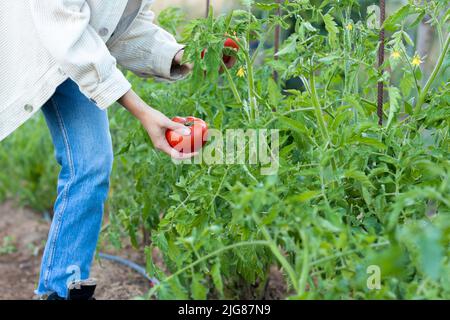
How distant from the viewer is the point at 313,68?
6.07 ft

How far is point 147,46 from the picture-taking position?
236cm

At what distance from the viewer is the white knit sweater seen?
1910 mm

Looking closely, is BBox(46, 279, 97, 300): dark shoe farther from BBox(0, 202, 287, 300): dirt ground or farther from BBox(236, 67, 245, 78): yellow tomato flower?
BBox(236, 67, 245, 78): yellow tomato flower

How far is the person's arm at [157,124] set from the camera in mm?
1935

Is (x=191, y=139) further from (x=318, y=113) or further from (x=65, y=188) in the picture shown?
(x=65, y=188)

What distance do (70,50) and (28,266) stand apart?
175cm

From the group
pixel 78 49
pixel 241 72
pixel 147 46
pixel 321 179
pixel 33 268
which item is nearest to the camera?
pixel 321 179

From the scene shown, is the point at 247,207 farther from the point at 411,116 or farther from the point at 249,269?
the point at 411,116

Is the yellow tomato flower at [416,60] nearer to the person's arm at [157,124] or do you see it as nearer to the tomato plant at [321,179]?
the tomato plant at [321,179]

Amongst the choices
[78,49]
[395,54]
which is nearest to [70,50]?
[78,49]

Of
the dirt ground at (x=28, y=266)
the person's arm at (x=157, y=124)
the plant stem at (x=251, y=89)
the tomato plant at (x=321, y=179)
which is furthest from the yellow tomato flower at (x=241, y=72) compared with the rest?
the dirt ground at (x=28, y=266)

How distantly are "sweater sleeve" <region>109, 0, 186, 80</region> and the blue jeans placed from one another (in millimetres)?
258

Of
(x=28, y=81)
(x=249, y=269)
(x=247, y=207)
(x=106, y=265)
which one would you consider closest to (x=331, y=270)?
(x=247, y=207)
